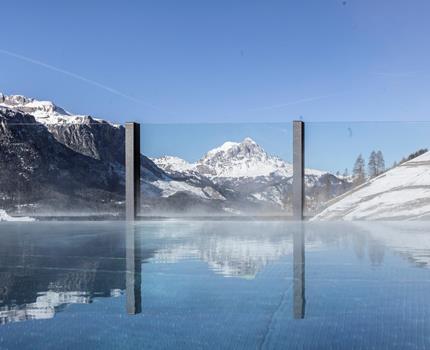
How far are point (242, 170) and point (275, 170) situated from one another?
2.94 feet

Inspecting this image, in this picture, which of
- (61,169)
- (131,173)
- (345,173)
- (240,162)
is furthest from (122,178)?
(345,173)

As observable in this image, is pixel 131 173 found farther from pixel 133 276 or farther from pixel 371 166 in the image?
pixel 133 276

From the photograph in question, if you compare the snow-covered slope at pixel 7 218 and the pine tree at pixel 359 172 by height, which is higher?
the pine tree at pixel 359 172

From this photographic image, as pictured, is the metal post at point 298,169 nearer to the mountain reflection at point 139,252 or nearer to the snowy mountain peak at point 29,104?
the mountain reflection at point 139,252

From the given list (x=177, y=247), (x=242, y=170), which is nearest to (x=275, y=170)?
(x=242, y=170)

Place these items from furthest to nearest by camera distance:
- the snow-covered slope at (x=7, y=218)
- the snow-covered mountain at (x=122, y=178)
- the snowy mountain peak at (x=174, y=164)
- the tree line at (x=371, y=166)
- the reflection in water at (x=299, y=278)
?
the snowy mountain peak at (x=174, y=164), the snow-covered slope at (x=7, y=218), the snow-covered mountain at (x=122, y=178), the tree line at (x=371, y=166), the reflection in water at (x=299, y=278)

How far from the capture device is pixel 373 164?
11.5 m

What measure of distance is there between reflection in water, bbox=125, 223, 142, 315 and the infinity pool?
0.03ft

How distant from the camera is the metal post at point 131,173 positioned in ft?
37.2

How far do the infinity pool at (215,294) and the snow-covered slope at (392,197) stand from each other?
13.2 feet

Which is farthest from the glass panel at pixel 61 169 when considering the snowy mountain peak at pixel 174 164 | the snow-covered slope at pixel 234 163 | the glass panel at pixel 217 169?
the snow-covered slope at pixel 234 163

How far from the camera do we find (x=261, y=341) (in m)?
2.72

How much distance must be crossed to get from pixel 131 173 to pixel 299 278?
7372 mm

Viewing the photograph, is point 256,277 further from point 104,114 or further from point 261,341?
point 104,114
